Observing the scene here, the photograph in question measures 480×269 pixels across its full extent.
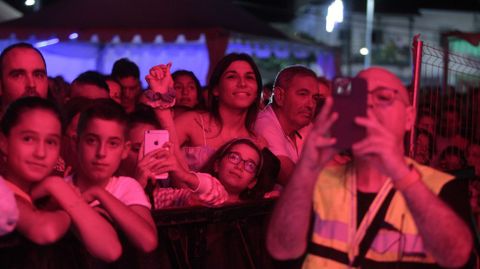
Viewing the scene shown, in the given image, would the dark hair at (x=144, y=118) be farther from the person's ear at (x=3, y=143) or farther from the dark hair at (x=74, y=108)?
the person's ear at (x=3, y=143)

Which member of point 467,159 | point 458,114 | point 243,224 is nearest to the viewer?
point 243,224

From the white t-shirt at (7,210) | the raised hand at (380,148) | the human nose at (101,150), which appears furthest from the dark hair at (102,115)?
the raised hand at (380,148)

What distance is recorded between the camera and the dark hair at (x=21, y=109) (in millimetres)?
4056

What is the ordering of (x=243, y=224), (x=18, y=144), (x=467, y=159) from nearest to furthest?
(x=18, y=144) < (x=243, y=224) < (x=467, y=159)

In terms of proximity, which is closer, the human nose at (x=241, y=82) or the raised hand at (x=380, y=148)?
the raised hand at (x=380, y=148)

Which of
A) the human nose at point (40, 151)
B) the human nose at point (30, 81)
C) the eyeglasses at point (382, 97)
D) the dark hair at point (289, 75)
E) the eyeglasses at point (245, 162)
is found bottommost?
the eyeglasses at point (245, 162)

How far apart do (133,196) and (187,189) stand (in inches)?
41.2

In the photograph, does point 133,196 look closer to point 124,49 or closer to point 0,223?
point 0,223

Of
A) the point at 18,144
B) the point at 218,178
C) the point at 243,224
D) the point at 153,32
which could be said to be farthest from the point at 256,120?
the point at 153,32

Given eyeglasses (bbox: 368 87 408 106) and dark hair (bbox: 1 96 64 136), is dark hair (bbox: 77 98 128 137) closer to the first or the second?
dark hair (bbox: 1 96 64 136)

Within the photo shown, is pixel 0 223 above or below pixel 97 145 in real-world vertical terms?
below

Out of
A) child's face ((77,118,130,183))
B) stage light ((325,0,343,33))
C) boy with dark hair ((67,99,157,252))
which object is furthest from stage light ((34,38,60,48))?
child's face ((77,118,130,183))

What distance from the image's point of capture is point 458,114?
8.81 m

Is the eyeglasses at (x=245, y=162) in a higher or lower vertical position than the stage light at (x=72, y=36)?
lower
